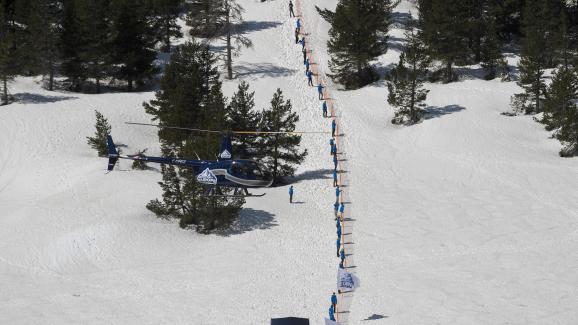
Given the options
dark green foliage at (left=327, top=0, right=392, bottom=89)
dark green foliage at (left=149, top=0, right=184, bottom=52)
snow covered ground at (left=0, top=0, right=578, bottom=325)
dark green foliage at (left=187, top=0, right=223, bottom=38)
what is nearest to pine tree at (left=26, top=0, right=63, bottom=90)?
snow covered ground at (left=0, top=0, right=578, bottom=325)

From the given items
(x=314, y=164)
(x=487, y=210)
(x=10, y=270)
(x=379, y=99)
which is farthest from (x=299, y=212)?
(x=379, y=99)

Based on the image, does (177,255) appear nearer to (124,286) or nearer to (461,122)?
(124,286)

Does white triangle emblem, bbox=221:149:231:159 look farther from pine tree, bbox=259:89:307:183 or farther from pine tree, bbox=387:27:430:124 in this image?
pine tree, bbox=387:27:430:124

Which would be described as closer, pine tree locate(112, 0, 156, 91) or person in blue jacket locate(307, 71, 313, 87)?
pine tree locate(112, 0, 156, 91)

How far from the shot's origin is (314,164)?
53781 mm

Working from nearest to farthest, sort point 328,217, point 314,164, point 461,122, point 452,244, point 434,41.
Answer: point 452,244
point 328,217
point 314,164
point 461,122
point 434,41

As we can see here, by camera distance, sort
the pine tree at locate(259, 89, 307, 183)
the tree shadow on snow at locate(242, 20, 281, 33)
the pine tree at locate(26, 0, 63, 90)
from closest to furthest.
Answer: the pine tree at locate(259, 89, 307, 183), the pine tree at locate(26, 0, 63, 90), the tree shadow on snow at locate(242, 20, 281, 33)

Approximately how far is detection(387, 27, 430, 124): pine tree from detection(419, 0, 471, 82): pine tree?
342cm

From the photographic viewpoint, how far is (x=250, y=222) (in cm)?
4394

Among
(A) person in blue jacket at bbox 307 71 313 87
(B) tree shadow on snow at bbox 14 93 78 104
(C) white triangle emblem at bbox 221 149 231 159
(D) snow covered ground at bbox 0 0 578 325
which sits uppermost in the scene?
(A) person in blue jacket at bbox 307 71 313 87

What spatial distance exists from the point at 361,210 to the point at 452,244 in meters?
6.96

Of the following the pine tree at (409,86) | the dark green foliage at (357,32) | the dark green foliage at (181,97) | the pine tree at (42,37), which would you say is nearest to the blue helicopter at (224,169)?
the dark green foliage at (181,97)

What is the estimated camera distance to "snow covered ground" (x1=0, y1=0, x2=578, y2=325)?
3475 cm

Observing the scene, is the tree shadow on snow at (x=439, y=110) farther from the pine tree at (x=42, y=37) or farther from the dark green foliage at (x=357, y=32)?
the pine tree at (x=42, y=37)
